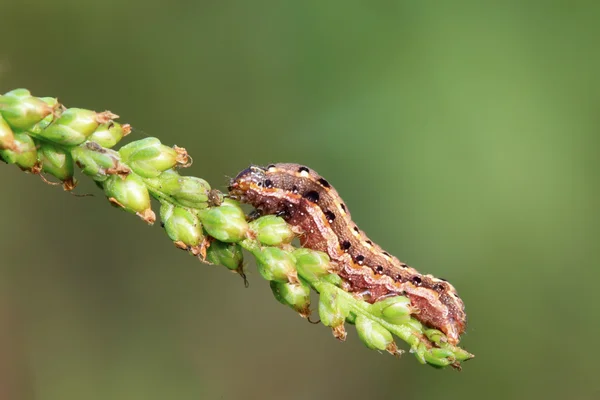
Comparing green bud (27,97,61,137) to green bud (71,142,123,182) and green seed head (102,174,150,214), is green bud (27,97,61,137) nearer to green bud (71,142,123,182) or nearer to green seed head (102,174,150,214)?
green bud (71,142,123,182)

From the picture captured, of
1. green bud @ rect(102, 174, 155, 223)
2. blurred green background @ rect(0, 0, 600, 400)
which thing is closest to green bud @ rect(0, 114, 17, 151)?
green bud @ rect(102, 174, 155, 223)

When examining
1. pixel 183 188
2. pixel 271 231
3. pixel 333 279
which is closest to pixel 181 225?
pixel 183 188

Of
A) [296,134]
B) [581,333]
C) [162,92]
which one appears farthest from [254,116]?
[581,333]

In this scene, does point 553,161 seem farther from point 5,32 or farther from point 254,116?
point 5,32

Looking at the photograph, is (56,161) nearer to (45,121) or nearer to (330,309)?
(45,121)

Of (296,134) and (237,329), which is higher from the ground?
(296,134)

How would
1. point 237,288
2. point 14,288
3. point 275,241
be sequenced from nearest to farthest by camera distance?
point 275,241 → point 14,288 → point 237,288

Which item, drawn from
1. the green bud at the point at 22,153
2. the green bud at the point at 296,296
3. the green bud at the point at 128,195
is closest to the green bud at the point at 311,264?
the green bud at the point at 296,296
